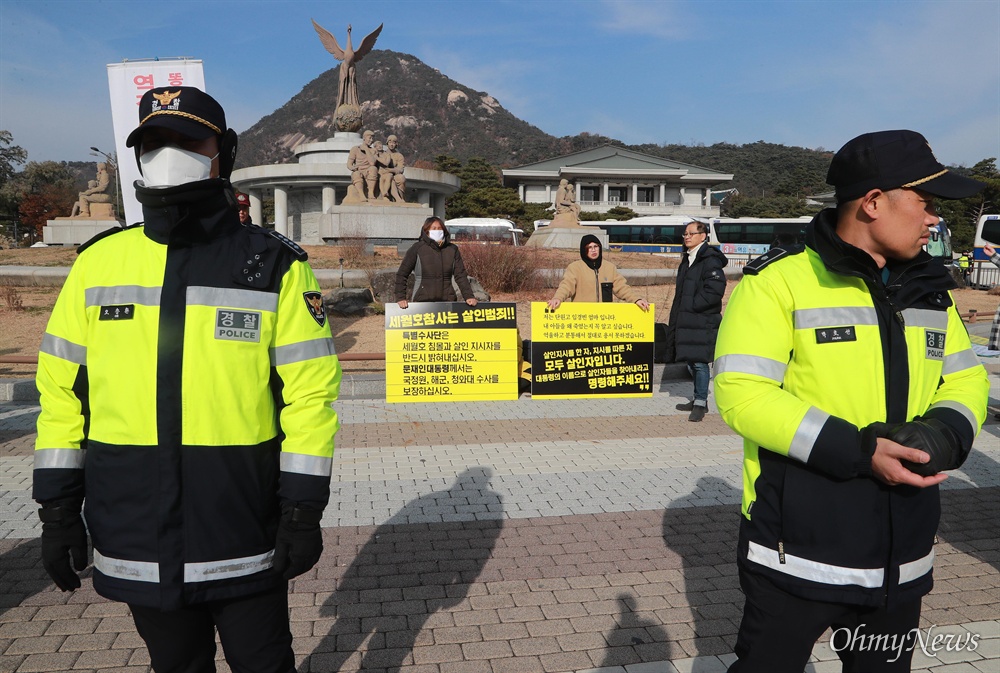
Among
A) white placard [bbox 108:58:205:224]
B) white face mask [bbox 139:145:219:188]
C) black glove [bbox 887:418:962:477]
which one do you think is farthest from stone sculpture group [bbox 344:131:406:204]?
black glove [bbox 887:418:962:477]

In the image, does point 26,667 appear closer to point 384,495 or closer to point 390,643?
point 390,643

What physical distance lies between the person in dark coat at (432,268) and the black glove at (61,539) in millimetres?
6675

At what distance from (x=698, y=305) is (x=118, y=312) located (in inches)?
261

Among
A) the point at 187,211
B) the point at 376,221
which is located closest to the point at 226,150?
the point at 187,211

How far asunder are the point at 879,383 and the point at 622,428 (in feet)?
18.6

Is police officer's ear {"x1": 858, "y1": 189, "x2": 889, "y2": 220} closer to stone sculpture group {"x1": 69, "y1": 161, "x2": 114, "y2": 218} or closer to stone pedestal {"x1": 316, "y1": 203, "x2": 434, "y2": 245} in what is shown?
stone pedestal {"x1": 316, "y1": 203, "x2": 434, "y2": 245}

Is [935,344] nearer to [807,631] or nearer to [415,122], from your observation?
[807,631]

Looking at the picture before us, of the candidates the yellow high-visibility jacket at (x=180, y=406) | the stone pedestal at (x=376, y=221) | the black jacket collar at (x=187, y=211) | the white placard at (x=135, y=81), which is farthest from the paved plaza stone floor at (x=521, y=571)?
the stone pedestal at (x=376, y=221)

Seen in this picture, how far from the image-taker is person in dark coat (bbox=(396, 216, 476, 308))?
879 cm

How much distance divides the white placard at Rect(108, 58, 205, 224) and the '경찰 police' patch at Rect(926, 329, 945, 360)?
7.06m

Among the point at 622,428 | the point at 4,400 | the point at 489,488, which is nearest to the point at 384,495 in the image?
the point at 489,488

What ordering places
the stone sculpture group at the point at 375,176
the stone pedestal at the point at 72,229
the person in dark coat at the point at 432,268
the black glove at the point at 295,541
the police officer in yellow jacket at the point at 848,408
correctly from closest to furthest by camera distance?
the police officer in yellow jacket at the point at 848,408 → the black glove at the point at 295,541 → the person in dark coat at the point at 432,268 → the stone sculpture group at the point at 375,176 → the stone pedestal at the point at 72,229

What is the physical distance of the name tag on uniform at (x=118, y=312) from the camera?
2035mm

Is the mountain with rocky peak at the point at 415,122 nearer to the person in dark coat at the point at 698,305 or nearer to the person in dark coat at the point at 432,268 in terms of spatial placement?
the person in dark coat at the point at 432,268
